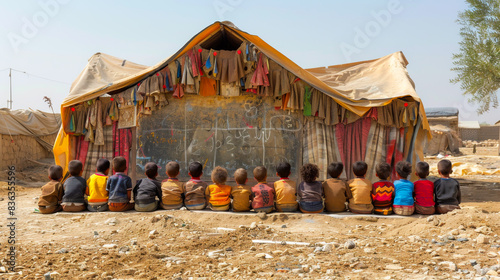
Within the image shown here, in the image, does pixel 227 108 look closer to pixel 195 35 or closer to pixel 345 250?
pixel 195 35

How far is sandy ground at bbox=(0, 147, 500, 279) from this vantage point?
3395 mm

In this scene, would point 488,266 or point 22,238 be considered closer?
point 488,266

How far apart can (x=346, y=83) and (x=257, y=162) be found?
2511 millimetres

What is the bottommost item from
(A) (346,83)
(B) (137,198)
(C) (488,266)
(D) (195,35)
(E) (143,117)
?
(C) (488,266)

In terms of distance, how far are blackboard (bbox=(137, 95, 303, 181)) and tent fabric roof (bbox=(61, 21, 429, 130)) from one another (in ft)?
2.62

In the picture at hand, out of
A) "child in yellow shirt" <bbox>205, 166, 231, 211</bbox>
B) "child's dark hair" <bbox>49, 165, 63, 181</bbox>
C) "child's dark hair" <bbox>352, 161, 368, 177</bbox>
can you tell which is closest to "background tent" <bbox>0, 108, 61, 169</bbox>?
"child's dark hair" <bbox>49, 165, 63, 181</bbox>

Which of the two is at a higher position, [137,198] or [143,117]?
[143,117]

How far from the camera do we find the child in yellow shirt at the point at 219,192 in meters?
6.04

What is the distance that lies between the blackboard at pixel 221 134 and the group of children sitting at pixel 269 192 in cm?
138

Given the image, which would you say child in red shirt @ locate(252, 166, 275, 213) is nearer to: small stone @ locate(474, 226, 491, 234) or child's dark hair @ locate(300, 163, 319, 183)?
child's dark hair @ locate(300, 163, 319, 183)

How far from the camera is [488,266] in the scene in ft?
11.3

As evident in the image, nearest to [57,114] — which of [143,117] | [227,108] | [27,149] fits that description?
[27,149]

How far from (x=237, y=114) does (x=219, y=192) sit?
6.58ft

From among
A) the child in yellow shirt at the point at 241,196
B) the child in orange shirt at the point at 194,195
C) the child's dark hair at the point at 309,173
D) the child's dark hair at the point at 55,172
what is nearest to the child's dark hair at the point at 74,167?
the child's dark hair at the point at 55,172
